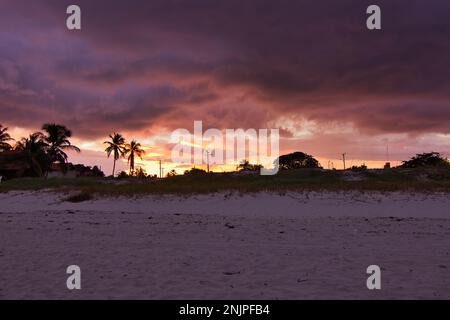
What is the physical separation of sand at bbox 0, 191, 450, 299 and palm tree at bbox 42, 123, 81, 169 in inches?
1753

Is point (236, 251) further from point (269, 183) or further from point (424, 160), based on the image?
point (424, 160)

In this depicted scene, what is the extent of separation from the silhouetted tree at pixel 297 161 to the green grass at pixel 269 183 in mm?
29980

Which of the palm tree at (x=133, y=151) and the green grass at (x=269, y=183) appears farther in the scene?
the palm tree at (x=133, y=151)

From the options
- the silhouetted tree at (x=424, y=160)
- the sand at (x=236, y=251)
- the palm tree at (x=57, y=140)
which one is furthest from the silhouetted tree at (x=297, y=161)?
the sand at (x=236, y=251)

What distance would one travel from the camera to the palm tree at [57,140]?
61572 mm

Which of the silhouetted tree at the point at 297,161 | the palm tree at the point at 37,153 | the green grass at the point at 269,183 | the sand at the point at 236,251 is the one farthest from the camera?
the silhouetted tree at the point at 297,161

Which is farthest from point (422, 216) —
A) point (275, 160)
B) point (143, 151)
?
point (143, 151)

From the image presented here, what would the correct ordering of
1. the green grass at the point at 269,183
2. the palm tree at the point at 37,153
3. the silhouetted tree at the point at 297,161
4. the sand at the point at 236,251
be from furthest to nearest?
the silhouetted tree at the point at 297,161
the palm tree at the point at 37,153
the green grass at the point at 269,183
the sand at the point at 236,251

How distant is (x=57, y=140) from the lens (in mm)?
62125

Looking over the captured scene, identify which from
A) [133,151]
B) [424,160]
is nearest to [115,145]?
[133,151]

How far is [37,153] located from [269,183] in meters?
44.6

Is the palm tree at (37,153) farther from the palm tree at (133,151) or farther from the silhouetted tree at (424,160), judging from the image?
the silhouetted tree at (424,160)

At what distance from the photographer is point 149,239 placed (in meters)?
12.8
